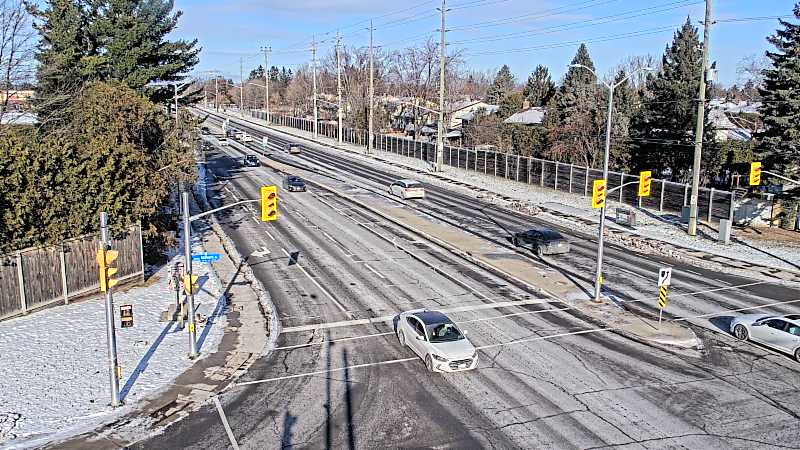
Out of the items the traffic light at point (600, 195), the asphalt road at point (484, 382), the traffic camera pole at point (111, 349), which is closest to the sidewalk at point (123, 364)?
the traffic camera pole at point (111, 349)

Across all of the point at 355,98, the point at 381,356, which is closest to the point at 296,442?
the point at 381,356

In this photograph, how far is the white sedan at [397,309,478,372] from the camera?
808 inches

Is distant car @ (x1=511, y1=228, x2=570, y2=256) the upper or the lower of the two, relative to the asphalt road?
upper

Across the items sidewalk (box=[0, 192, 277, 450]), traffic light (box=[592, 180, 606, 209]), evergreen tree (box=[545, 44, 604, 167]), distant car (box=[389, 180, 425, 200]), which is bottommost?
sidewalk (box=[0, 192, 277, 450])

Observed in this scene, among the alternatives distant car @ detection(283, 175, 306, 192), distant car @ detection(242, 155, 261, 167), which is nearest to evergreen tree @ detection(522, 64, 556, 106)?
distant car @ detection(242, 155, 261, 167)

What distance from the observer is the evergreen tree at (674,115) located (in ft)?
194

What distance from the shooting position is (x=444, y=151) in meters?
80.9

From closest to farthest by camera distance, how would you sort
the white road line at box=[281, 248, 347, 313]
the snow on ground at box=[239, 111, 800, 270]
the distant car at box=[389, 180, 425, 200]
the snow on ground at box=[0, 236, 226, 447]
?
the snow on ground at box=[0, 236, 226, 447], the white road line at box=[281, 248, 347, 313], the snow on ground at box=[239, 111, 800, 270], the distant car at box=[389, 180, 425, 200]

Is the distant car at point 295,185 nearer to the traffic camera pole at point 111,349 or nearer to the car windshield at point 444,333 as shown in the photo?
the car windshield at point 444,333

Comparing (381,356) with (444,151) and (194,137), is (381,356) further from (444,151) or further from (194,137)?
(444,151)

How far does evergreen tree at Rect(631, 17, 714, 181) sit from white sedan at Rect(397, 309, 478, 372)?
138 feet

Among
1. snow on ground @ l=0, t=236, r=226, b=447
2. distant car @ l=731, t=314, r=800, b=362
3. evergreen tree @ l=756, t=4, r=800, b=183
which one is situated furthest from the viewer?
evergreen tree @ l=756, t=4, r=800, b=183

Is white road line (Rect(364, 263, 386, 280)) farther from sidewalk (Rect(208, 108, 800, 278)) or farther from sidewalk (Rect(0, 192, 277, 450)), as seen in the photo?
sidewalk (Rect(208, 108, 800, 278))

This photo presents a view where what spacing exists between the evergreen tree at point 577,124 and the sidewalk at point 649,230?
28.3 ft
